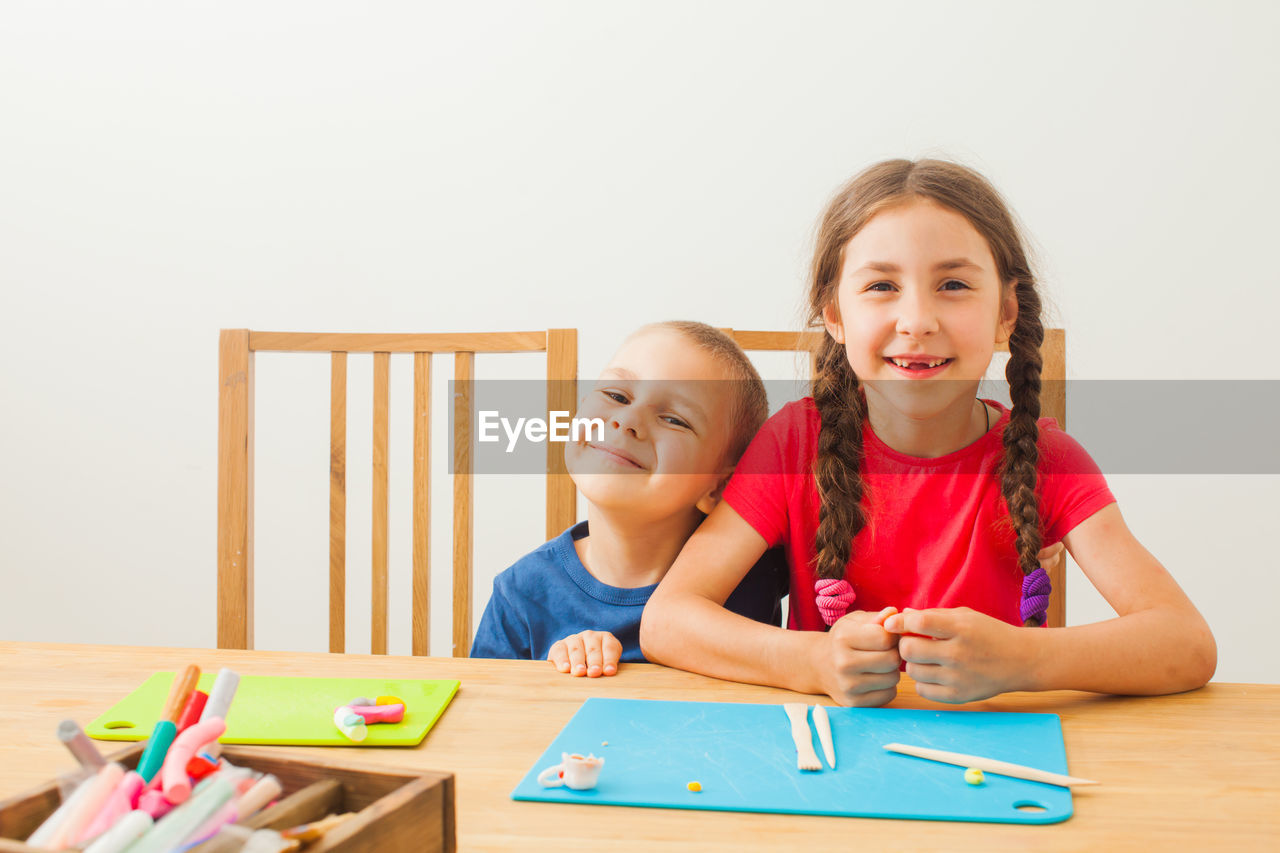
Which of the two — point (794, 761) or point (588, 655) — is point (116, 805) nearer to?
point (794, 761)

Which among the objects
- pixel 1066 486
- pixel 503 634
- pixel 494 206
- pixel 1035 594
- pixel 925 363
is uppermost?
pixel 494 206

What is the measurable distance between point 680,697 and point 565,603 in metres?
0.37

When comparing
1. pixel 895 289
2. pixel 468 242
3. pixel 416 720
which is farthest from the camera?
pixel 468 242

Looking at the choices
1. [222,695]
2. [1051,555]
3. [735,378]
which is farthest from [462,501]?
[222,695]

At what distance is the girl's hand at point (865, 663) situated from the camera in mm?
741

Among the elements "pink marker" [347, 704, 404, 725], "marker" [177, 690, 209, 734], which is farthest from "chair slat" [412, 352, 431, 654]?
"marker" [177, 690, 209, 734]

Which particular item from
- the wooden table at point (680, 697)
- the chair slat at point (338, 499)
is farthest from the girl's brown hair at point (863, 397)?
the chair slat at point (338, 499)

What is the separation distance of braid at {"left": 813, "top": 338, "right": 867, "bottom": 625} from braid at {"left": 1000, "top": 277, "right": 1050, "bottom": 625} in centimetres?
15

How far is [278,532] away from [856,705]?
71.0 inches

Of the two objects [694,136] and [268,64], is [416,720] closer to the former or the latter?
[694,136]

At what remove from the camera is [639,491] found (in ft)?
3.42

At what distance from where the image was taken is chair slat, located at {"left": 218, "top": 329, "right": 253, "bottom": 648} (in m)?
1.17

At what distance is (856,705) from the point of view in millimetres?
753

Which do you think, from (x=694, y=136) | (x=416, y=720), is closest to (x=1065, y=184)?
(x=694, y=136)
